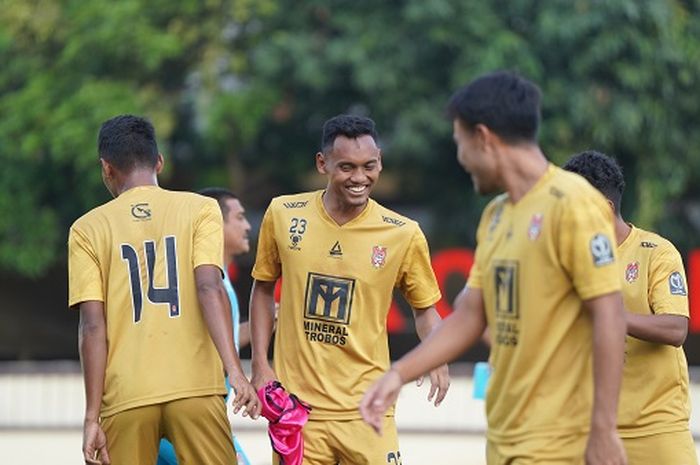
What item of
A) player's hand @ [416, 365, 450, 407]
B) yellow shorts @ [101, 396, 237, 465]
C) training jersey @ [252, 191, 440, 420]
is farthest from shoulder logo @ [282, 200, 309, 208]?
yellow shorts @ [101, 396, 237, 465]

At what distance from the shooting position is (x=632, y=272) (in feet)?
22.3

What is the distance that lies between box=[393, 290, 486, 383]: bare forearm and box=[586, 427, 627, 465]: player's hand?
2.19 feet

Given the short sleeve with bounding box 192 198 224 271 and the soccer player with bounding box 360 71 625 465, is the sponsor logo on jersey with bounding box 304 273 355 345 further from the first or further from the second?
the soccer player with bounding box 360 71 625 465

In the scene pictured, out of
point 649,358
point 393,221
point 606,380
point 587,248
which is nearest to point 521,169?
point 587,248

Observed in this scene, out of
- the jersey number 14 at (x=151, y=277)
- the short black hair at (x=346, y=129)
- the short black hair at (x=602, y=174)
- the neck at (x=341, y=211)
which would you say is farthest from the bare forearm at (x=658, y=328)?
the jersey number 14 at (x=151, y=277)

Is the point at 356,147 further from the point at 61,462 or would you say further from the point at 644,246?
the point at 61,462

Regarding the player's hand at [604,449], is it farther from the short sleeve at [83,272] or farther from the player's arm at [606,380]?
the short sleeve at [83,272]

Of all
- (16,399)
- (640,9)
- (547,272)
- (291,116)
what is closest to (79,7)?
(291,116)

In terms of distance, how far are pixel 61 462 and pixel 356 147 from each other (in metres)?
7.02

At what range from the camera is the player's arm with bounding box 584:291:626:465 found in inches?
191

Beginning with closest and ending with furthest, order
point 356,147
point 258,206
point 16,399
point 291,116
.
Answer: point 356,147, point 16,399, point 291,116, point 258,206

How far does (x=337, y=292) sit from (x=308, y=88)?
42.0ft

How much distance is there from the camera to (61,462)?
13.3 m

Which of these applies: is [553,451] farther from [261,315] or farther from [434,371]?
[261,315]
